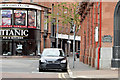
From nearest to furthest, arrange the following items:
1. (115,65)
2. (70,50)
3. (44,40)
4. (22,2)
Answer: (115,65) → (22,2) → (44,40) → (70,50)

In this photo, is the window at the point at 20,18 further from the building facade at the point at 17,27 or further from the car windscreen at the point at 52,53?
the car windscreen at the point at 52,53

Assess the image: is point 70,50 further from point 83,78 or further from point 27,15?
point 83,78

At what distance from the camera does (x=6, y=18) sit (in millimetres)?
44750

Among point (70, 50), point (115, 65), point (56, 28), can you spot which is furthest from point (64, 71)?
point (70, 50)

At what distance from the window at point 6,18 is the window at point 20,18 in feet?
2.40

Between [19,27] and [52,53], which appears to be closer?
[52,53]

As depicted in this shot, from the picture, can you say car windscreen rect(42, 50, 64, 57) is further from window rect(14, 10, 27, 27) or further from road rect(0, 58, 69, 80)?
window rect(14, 10, 27, 27)

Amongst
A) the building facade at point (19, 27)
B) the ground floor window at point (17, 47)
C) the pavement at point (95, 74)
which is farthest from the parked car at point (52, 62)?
the ground floor window at point (17, 47)

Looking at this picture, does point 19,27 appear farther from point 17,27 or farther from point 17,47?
point 17,47

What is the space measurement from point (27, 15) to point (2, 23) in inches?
151

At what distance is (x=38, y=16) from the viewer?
46.7 metres

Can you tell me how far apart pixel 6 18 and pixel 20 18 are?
80.4 inches

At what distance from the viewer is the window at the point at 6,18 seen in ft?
147

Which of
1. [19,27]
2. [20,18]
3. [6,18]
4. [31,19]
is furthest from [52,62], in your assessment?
[6,18]
